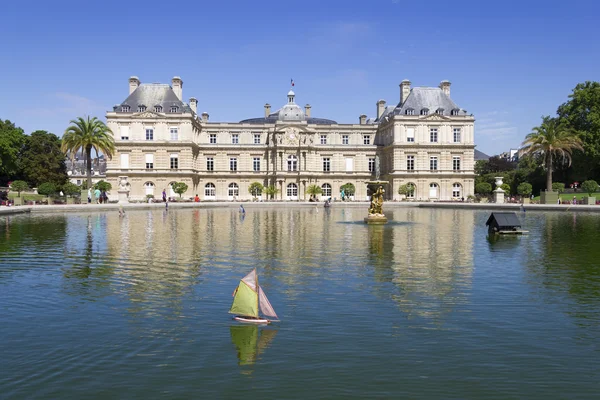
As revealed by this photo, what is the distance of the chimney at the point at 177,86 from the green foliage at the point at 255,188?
706 inches

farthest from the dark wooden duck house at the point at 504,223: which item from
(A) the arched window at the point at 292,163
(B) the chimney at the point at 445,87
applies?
(B) the chimney at the point at 445,87

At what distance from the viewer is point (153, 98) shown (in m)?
79.0

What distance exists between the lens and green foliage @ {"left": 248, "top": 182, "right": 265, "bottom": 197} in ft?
262

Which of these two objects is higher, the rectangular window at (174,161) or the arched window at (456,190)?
the rectangular window at (174,161)

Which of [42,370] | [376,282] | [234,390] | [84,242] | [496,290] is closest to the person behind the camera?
[234,390]

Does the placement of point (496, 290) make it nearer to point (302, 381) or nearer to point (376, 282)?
point (376, 282)

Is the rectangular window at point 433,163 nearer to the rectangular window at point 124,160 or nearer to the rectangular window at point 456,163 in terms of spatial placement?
the rectangular window at point 456,163

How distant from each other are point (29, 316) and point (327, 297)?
6.15 m

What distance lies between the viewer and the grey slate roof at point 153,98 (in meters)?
78.1

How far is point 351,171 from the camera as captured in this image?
85062 millimetres

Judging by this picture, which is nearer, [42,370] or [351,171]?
[42,370]

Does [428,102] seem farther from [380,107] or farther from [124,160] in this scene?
[124,160]

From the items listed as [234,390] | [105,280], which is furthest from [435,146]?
[234,390]

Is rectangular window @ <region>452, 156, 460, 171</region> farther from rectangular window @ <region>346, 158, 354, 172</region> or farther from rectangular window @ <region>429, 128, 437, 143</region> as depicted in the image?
rectangular window @ <region>346, 158, 354, 172</region>
